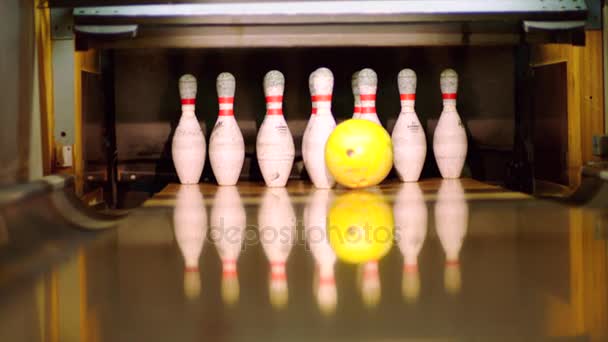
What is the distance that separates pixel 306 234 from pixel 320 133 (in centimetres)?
98

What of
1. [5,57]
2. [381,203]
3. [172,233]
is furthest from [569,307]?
[5,57]

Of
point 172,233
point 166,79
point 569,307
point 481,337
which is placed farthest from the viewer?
point 166,79

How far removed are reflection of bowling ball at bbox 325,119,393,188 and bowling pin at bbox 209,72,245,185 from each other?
37cm

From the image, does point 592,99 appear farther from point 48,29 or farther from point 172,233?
point 48,29

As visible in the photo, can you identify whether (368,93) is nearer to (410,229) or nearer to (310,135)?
(310,135)

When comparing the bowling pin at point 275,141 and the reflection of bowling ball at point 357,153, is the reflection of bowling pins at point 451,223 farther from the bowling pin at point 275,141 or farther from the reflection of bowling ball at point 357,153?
the bowling pin at point 275,141

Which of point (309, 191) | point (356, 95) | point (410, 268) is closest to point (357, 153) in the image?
point (309, 191)

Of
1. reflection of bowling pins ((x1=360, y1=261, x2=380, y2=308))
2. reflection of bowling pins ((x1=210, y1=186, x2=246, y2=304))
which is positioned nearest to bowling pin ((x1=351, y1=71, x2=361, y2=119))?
reflection of bowling pins ((x1=210, y1=186, x2=246, y2=304))

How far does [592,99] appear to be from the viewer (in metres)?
2.28

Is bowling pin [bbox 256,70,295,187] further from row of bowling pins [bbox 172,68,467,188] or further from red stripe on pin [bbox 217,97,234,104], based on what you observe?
red stripe on pin [bbox 217,97,234,104]

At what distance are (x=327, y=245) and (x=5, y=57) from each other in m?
1.05

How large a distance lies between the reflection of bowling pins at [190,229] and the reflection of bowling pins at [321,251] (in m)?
0.16

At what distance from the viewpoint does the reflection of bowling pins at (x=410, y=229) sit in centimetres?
98

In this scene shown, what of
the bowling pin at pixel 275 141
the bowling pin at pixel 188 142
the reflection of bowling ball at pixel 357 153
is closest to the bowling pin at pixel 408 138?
the reflection of bowling ball at pixel 357 153
